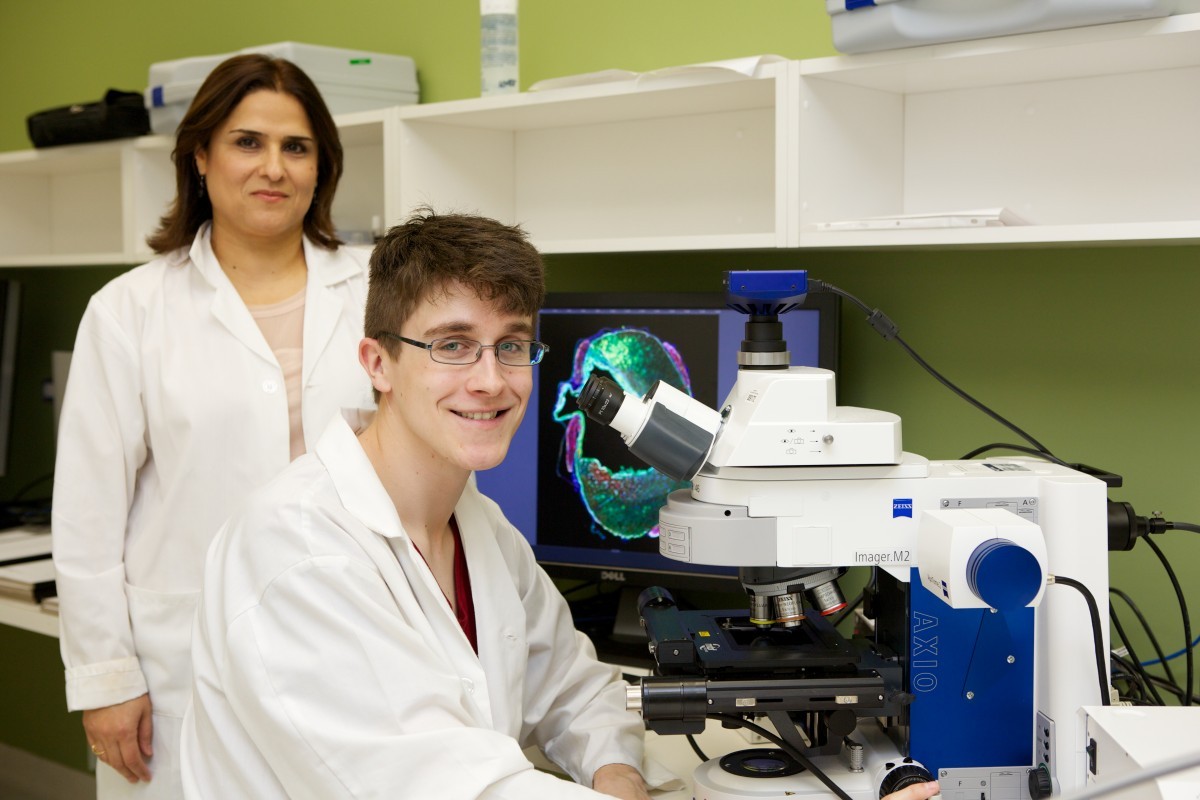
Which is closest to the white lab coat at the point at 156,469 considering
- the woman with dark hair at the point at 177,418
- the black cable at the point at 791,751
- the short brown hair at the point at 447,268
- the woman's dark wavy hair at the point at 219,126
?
the woman with dark hair at the point at 177,418

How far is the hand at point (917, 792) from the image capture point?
108 centimetres

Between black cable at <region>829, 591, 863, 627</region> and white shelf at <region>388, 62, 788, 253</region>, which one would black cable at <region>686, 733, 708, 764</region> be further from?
white shelf at <region>388, 62, 788, 253</region>

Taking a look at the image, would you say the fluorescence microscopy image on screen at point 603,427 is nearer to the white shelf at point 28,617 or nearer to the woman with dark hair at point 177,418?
the woman with dark hair at point 177,418

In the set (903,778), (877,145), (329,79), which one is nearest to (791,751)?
(903,778)

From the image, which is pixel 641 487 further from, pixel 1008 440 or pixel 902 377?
pixel 1008 440

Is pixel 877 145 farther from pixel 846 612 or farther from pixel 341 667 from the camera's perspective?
pixel 341 667

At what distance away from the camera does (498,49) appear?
190cm

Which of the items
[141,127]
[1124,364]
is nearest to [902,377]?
[1124,364]

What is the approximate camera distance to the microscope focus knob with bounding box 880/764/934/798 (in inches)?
44.2

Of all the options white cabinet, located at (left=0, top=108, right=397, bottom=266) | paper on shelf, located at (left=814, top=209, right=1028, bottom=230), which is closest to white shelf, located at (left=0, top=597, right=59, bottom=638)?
white cabinet, located at (left=0, top=108, right=397, bottom=266)

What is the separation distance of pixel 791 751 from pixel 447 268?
607 mm

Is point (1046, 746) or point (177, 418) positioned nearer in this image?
point (1046, 746)

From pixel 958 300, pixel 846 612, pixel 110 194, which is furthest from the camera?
pixel 110 194

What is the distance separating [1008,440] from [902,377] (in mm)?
187
